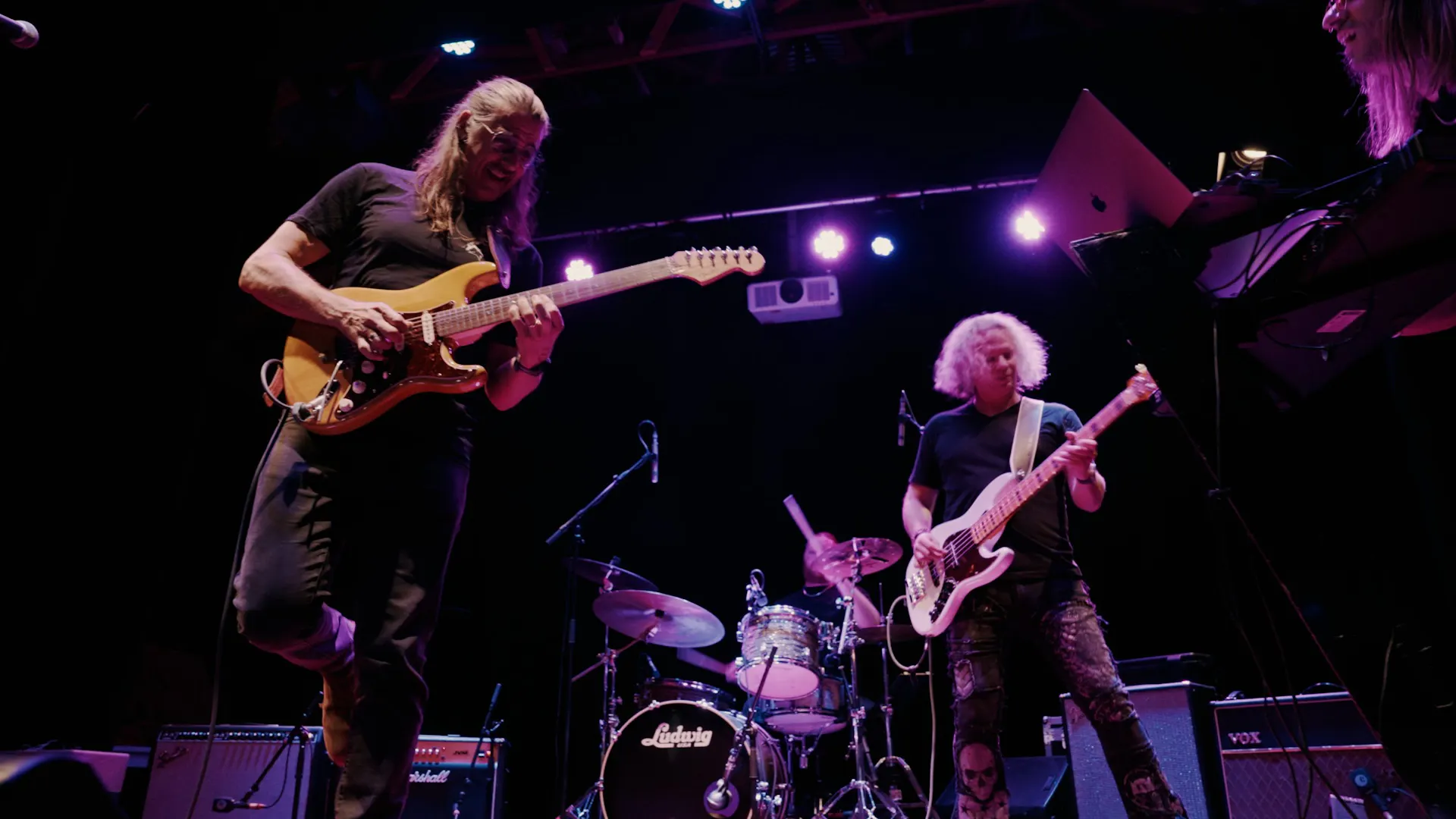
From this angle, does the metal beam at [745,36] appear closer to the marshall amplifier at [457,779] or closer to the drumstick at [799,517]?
the drumstick at [799,517]

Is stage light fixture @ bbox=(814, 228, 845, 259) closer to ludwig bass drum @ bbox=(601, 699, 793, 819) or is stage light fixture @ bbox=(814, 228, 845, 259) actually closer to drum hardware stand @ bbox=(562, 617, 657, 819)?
drum hardware stand @ bbox=(562, 617, 657, 819)

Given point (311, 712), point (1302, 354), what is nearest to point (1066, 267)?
point (1302, 354)

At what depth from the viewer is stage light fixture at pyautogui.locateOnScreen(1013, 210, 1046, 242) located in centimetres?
795

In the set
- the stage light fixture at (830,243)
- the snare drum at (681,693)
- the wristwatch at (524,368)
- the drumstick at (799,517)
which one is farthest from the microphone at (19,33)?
the stage light fixture at (830,243)

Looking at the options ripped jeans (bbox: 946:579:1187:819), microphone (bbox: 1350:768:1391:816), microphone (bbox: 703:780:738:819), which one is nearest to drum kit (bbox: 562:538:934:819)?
microphone (bbox: 703:780:738:819)

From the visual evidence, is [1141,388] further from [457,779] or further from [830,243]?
[830,243]

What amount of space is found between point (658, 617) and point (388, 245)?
3772 mm

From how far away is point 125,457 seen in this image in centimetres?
518

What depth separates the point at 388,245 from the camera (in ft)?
9.48

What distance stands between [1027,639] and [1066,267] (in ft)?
17.8

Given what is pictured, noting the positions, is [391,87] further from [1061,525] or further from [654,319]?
[1061,525]

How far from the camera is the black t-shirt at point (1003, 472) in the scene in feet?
12.3

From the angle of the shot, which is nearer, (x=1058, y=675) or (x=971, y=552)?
(x=1058, y=675)

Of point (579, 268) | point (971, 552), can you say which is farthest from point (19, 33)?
point (579, 268)
